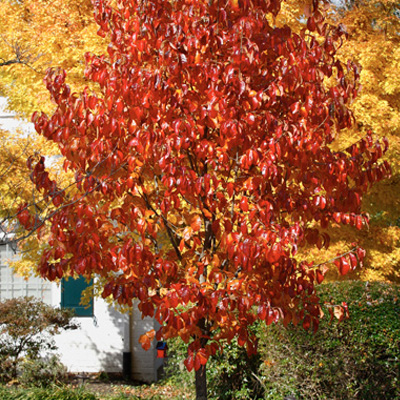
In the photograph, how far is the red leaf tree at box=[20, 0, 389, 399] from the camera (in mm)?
4332

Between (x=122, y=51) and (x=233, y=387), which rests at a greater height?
(x=122, y=51)

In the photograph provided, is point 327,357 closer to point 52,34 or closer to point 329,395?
point 329,395

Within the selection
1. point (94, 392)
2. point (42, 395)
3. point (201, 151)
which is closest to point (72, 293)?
point (94, 392)

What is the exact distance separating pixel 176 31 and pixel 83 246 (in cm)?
195

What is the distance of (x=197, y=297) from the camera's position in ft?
13.9

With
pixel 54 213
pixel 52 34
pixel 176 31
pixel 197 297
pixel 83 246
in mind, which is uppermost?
pixel 52 34

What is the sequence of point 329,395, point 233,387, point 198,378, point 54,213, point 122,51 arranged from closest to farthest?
1. point 54,213
2. point 122,51
3. point 198,378
4. point 329,395
5. point 233,387

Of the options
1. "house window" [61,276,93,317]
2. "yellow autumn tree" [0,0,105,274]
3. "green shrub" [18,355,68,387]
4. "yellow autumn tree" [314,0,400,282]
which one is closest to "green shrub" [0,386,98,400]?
"green shrub" [18,355,68,387]

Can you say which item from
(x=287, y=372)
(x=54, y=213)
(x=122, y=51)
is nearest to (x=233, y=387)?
(x=287, y=372)

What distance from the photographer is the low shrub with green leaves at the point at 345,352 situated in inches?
261

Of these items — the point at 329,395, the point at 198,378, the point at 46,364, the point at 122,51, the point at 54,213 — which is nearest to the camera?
the point at 54,213

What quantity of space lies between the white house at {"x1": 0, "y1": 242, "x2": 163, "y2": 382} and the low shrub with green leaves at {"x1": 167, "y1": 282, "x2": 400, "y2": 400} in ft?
16.7

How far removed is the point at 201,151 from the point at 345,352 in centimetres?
361

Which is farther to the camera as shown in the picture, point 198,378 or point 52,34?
point 52,34
